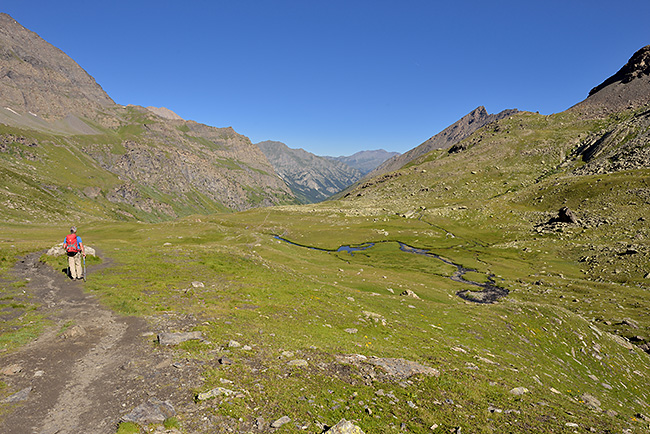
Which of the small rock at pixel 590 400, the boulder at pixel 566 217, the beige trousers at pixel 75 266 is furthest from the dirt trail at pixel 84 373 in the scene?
the boulder at pixel 566 217

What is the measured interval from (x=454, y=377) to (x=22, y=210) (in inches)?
8250

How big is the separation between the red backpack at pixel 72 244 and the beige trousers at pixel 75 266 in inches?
35.9

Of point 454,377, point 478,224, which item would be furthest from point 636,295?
point 478,224

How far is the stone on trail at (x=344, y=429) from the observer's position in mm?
9977

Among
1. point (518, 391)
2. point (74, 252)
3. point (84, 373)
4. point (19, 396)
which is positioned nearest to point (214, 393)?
point (84, 373)

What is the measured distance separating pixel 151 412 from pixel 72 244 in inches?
915

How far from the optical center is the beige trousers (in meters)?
26.2

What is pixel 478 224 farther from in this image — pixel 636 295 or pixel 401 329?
pixel 401 329

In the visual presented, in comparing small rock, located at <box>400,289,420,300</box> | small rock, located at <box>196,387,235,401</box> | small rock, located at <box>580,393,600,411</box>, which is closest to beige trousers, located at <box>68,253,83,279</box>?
small rock, located at <box>196,387,235,401</box>

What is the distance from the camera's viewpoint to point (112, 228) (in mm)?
101500

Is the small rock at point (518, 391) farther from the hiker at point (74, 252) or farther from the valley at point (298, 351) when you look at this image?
the hiker at point (74, 252)

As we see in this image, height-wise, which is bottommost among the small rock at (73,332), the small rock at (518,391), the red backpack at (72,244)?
the small rock at (518,391)

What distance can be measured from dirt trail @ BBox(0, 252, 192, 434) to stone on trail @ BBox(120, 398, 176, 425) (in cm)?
38

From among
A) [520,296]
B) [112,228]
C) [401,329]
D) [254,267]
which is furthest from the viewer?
[112,228]
